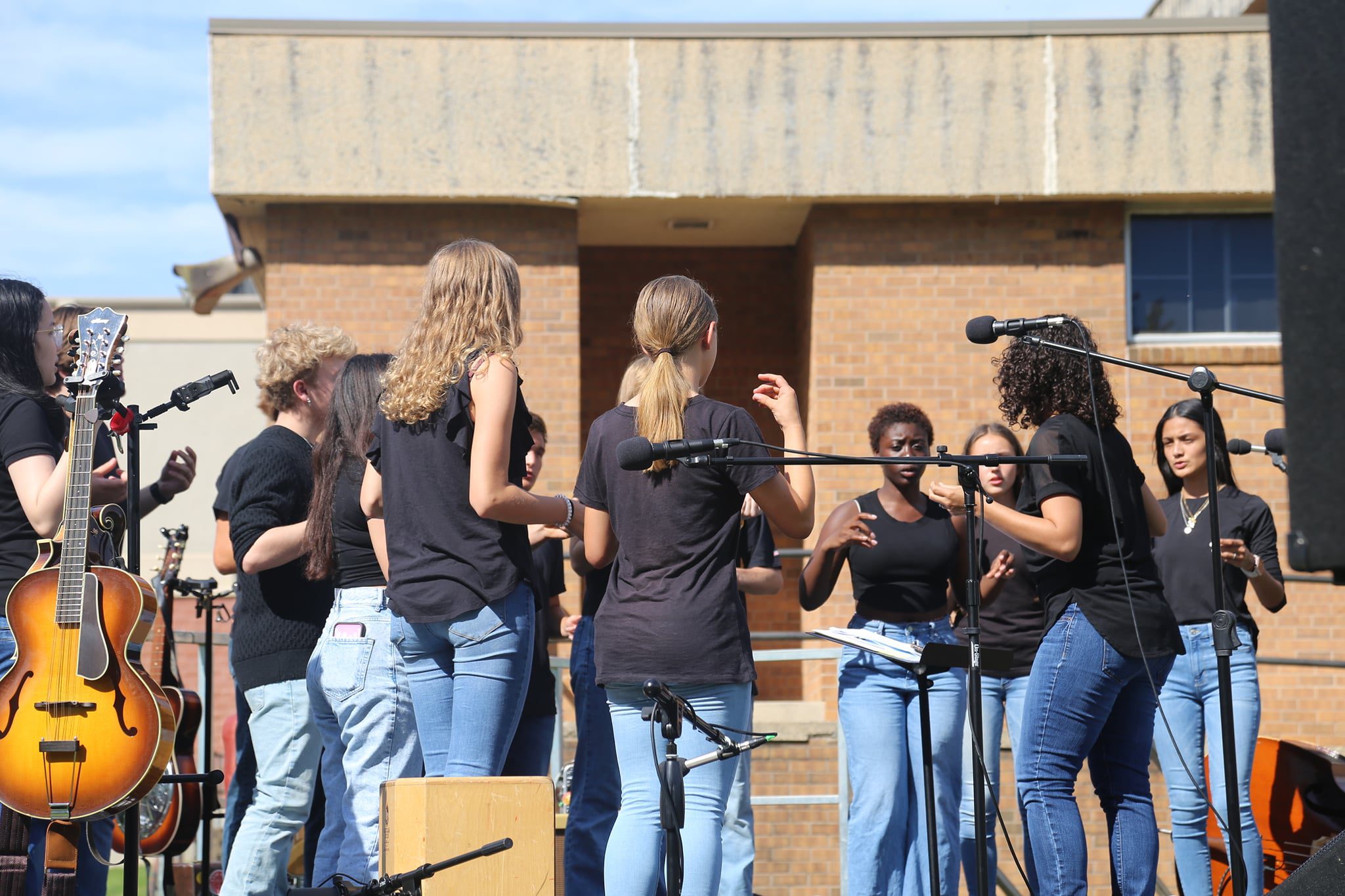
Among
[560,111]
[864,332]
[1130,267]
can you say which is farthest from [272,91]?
[1130,267]

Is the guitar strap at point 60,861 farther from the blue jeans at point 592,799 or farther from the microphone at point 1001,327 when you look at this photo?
the microphone at point 1001,327

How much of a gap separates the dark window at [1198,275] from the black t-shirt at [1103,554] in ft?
20.1

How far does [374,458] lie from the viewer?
4395mm

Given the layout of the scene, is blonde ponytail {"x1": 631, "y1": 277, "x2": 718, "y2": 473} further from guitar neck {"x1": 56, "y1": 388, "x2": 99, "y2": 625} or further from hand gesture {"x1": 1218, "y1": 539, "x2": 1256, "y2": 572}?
hand gesture {"x1": 1218, "y1": 539, "x2": 1256, "y2": 572}

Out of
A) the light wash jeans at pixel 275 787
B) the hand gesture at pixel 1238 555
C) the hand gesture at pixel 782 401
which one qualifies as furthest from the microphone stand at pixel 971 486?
the light wash jeans at pixel 275 787

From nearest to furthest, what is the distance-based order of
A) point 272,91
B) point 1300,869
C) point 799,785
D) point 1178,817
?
point 1300,869, point 1178,817, point 799,785, point 272,91

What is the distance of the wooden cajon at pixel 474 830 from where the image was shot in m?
3.77

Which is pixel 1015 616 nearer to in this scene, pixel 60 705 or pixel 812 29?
pixel 60 705

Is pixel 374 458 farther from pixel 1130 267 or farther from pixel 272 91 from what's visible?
pixel 1130 267

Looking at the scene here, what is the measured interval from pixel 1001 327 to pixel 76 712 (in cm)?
307

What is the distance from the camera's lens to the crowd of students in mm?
4008

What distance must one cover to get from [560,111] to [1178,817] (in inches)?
262

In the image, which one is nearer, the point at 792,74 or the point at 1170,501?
the point at 1170,501

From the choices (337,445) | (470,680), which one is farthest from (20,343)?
(470,680)
